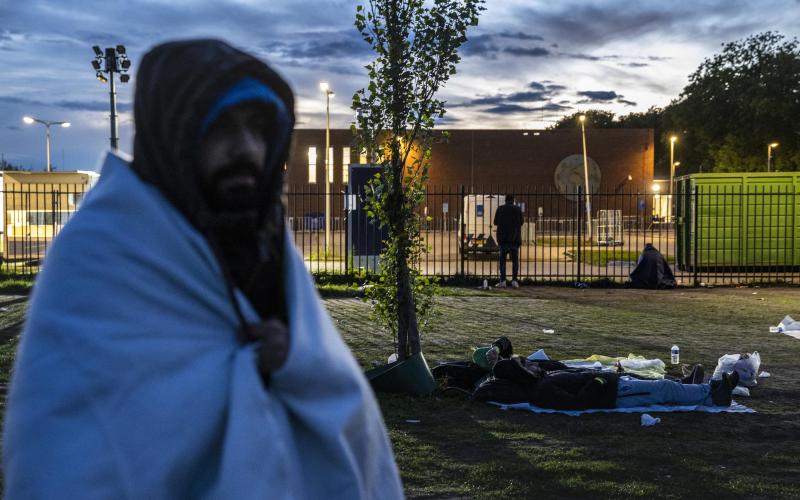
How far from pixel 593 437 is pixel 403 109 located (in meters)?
3.43

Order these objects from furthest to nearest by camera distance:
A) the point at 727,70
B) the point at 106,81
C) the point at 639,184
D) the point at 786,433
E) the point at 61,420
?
the point at 639,184 < the point at 727,70 < the point at 106,81 < the point at 786,433 < the point at 61,420

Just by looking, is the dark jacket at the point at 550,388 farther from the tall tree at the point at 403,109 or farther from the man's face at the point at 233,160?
the man's face at the point at 233,160

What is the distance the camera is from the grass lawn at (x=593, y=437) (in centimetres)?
541

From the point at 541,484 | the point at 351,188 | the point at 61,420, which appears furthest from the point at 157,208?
the point at 351,188

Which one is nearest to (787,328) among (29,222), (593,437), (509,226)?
(509,226)

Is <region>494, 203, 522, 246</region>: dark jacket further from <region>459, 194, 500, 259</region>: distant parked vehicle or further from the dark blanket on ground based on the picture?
<region>459, 194, 500, 259</region>: distant parked vehicle

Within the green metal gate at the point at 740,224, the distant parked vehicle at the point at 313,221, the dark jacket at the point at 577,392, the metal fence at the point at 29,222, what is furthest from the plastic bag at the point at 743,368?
the green metal gate at the point at 740,224

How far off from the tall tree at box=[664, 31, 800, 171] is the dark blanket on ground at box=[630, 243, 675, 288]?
30657 millimetres

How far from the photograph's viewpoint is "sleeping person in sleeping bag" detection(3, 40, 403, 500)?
138 cm

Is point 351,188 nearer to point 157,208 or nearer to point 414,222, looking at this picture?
point 414,222

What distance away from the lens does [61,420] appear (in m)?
1.38

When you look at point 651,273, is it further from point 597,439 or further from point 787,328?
point 597,439

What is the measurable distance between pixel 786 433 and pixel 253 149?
6.37 meters

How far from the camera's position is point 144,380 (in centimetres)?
140
